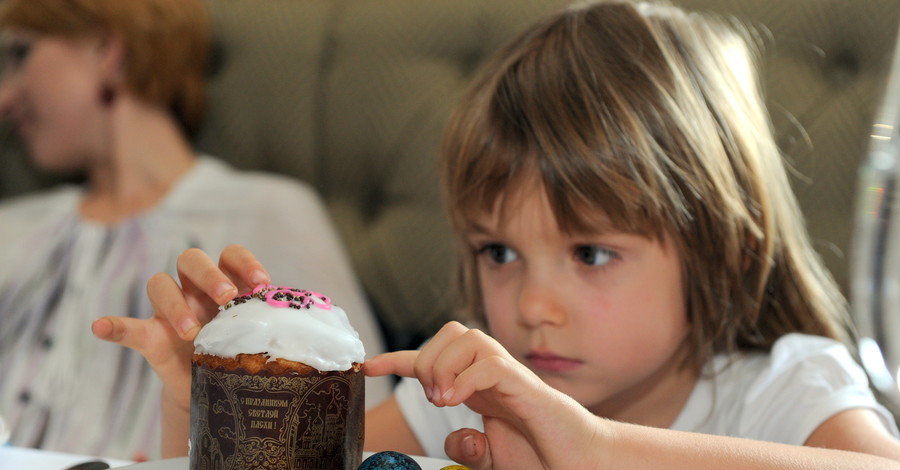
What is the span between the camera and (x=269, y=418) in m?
0.58

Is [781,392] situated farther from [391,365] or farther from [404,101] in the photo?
[404,101]

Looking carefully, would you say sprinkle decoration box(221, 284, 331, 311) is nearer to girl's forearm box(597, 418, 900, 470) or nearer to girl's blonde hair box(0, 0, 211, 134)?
girl's forearm box(597, 418, 900, 470)

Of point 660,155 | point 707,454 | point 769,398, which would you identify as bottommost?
point 769,398

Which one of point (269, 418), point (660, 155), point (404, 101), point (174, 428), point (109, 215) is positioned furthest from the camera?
point (109, 215)

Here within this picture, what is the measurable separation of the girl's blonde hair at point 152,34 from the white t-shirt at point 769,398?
0.84m

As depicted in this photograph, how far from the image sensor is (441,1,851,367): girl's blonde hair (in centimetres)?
98

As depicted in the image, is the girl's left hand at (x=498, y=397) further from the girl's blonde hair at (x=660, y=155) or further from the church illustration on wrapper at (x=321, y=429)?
the girl's blonde hair at (x=660, y=155)

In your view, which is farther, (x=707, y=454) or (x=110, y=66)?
(x=110, y=66)

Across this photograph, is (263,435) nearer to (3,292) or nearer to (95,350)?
(95,350)

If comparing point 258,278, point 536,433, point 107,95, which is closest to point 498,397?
point 536,433

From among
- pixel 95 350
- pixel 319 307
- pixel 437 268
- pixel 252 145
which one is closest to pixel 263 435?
pixel 319 307

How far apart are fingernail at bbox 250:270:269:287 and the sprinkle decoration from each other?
0.19ft

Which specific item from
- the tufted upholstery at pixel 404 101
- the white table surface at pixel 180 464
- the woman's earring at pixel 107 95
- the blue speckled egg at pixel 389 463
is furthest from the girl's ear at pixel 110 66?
the blue speckled egg at pixel 389 463

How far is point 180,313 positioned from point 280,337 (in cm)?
18
